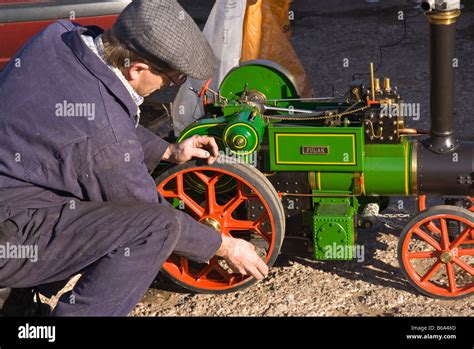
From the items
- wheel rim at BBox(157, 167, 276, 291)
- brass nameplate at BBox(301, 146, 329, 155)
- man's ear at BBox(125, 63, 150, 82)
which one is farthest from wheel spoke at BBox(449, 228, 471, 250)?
man's ear at BBox(125, 63, 150, 82)

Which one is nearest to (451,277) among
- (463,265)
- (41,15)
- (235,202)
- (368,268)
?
(463,265)

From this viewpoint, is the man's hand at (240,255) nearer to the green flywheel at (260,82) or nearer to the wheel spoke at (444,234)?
the wheel spoke at (444,234)

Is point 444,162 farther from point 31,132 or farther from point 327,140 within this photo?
point 31,132

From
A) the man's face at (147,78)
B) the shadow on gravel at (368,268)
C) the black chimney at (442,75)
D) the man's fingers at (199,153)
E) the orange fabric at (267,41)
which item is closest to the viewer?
the man's face at (147,78)

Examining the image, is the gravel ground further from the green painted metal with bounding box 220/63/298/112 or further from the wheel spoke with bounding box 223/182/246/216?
the green painted metal with bounding box 220/63/298/112

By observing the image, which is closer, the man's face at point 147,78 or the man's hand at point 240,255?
the man's face at point 147,78

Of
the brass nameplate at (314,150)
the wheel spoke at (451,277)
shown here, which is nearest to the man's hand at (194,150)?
the brass nameplate at (314,150)

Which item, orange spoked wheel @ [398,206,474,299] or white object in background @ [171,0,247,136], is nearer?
orange spoked wheel @ [398,206,474,299]

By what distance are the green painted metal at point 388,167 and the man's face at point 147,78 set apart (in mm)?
1223

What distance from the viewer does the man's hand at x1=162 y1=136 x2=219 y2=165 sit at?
3.96 m

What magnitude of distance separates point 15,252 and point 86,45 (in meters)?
0.82

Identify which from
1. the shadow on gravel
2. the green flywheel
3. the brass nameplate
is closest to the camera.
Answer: the brass nameplate

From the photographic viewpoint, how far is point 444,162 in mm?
4090

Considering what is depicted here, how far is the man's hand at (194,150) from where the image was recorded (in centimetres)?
396
